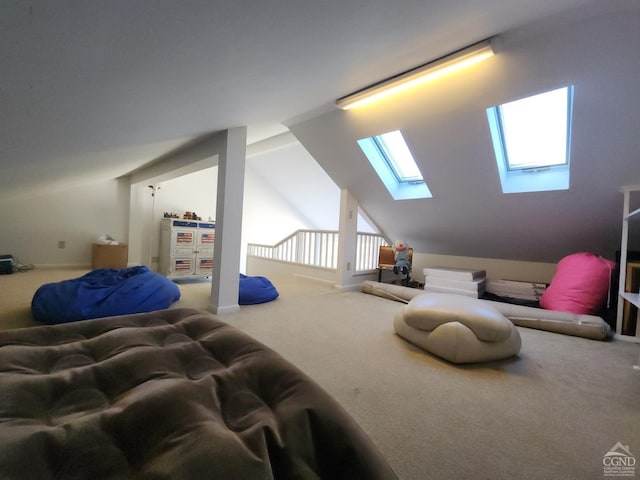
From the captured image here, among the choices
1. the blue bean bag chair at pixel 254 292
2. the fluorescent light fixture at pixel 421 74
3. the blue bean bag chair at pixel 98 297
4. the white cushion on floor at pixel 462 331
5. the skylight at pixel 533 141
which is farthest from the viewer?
the blue bean bag chair at pixel 254 292

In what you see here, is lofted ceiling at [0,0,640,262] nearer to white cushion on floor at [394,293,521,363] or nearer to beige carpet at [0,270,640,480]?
beige carpet at [0,270,640,480]

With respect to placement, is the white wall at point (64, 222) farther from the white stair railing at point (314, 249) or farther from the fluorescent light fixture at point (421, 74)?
the fluorescent light fixture at point (421, 74)

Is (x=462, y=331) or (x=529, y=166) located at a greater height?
(x=529, y=166)

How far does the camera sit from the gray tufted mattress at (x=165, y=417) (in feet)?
1.60

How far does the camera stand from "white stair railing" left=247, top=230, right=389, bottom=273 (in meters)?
4.92

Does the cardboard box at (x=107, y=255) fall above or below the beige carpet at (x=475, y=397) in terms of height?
above

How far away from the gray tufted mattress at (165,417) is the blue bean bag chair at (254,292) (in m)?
2.23

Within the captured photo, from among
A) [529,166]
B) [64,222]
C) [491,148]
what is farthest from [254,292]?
[64,222]

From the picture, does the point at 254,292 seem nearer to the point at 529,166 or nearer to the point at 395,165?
the point at 395,165

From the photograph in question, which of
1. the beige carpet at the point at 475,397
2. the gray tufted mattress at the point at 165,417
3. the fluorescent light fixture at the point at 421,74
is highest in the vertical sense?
the fluorescent light fixture at the point at 421,74

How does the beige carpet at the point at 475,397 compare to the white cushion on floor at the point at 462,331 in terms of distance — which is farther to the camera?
the white cushion on floor at the point at 462,331

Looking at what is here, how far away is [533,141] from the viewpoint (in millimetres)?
2818

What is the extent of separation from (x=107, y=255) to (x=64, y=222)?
104cm

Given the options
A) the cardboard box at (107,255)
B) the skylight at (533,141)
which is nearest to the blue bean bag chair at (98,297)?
the cardboard box at (107,255)
